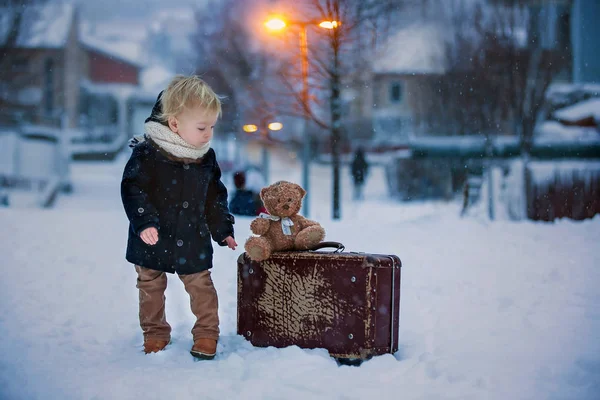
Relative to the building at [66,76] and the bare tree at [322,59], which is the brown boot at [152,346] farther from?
the building at [66,76]

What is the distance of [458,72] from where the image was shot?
11.5 metres

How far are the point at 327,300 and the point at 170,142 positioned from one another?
127 centimetres

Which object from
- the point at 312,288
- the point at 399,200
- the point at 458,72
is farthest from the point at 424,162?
the point at 312,288

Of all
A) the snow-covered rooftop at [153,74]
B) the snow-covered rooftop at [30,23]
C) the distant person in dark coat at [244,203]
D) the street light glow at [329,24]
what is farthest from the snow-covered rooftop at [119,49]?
the street light glow at [329,24]

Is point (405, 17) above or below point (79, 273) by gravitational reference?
above

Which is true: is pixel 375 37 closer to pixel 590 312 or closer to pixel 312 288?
pixel 590 312

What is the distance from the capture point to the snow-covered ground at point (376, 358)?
2996mm

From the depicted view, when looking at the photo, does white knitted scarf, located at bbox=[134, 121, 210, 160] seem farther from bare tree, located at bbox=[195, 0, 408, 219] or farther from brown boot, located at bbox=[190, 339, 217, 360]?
bare tree, located at bbox=[195, 0, 408, 219]

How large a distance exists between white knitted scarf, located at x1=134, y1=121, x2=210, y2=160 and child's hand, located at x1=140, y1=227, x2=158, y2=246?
0.47 meters

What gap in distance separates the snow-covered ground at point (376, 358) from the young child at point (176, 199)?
0.26 metres

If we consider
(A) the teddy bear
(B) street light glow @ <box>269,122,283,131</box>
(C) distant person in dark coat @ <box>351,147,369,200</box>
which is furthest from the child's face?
(C) distant person in dark coat @ <box>351,147,369,200</box>

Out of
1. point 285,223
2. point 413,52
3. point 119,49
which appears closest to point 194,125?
point 285,223

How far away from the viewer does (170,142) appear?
348cm

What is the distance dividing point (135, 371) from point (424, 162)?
14.3 m
